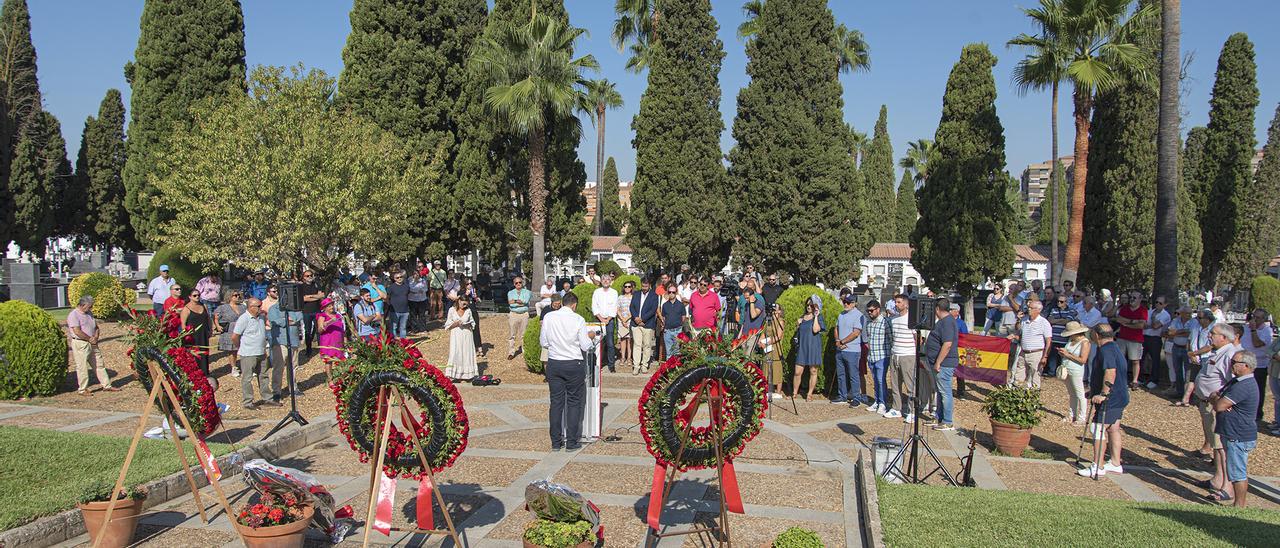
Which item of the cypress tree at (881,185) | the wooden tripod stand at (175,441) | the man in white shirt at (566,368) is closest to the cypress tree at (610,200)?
the cypress tree at (881,185)

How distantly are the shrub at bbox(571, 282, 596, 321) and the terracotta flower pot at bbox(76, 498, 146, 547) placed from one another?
9216 mm

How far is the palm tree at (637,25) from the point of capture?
38875mm

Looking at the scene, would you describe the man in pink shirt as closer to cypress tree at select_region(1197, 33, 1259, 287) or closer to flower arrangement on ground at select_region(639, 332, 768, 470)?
flower arrangement on ground at select_region(639, 332, 768, 470)

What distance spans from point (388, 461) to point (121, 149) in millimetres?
46943

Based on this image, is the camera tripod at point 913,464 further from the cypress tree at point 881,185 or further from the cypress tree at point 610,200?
the cypress tree at point 610,200

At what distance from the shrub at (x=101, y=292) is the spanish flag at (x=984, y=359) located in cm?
1959

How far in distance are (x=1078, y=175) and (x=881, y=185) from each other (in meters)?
34.6

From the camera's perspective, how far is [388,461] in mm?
6004

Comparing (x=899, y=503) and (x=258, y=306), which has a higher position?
(x=258, y=306)

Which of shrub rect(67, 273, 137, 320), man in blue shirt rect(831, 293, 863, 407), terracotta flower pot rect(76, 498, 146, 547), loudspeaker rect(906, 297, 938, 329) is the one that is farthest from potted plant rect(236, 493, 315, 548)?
shrub rect(67, 273, 137, 320)

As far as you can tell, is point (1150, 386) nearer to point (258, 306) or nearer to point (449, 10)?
point (258, 306)

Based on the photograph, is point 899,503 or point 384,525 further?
point 899,503

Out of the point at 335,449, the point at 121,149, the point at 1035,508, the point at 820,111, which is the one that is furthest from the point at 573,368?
the point at 121,149

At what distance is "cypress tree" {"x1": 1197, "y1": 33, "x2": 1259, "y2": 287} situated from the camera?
27.9 m
